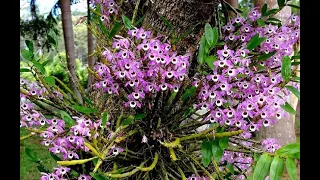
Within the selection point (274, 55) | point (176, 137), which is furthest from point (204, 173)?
point (274, 55)

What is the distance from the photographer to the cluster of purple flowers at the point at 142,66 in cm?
93

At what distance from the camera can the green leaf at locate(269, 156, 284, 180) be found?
2.67 feet

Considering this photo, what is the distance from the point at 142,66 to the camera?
948 mm

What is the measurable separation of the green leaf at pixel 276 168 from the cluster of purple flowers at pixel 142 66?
0.98 feet

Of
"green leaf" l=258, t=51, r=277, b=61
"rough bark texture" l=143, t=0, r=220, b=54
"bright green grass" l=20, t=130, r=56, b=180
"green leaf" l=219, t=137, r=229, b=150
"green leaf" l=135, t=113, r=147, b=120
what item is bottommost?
"bright green grass" l=20, t=130, r=56, b=180

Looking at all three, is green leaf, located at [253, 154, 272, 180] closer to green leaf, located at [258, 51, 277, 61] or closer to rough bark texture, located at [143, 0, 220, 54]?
green leaf, located at [258, 51, 277, 61]

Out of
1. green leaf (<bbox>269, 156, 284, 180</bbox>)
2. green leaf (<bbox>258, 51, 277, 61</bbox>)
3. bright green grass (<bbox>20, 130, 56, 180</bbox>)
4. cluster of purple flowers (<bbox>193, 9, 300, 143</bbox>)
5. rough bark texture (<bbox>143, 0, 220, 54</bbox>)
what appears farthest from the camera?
bright green grass (<bbox>20, 130, 56, 180</bbox>)

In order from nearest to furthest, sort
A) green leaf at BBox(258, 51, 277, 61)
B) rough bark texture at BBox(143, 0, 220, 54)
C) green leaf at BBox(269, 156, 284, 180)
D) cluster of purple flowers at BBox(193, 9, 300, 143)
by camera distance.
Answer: green leaf at BBox(269, 156, 284, 180), cluster of purple flowers at BBox(193, 9, 300, 143), green leaf at BBox(258, 51, 277, 61), rough bark texture at BBox(143, 0, 220, 54)

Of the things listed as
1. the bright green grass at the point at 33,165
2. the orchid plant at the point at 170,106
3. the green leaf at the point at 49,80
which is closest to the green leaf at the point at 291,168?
the orchid plant at the point at 170,106

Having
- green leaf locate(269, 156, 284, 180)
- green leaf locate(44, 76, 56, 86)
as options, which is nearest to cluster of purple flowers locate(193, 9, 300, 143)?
green leaf locate(269, 156, 284, 180)

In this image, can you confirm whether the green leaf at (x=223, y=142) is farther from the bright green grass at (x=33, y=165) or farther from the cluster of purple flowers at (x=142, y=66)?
the bright green grass at (x=33, y=165)
